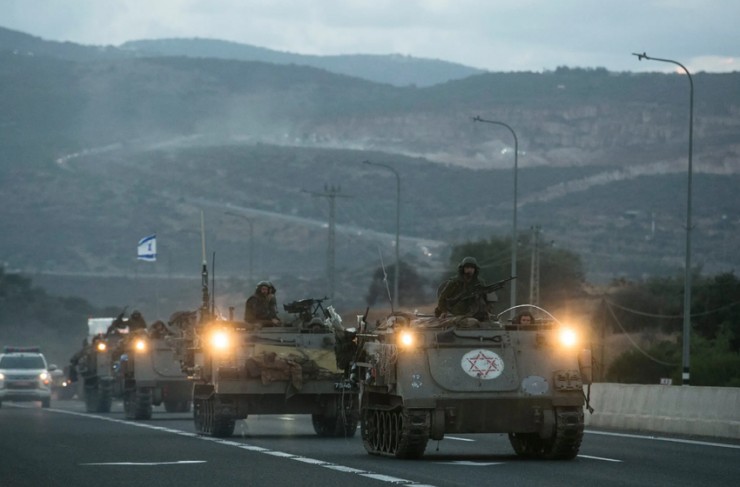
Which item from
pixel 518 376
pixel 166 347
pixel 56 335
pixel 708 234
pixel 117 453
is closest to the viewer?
pixel 518 376

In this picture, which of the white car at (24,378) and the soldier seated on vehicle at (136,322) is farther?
the white car at (24,378)

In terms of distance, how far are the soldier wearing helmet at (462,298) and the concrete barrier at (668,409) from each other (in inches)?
257

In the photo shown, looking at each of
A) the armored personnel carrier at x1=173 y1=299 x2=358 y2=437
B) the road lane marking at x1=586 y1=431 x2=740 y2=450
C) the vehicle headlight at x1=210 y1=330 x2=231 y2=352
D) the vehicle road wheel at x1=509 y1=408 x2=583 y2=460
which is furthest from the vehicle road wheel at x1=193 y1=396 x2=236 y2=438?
the vehicle road wheel at x1=509 y1=408 x2=583 y2=460

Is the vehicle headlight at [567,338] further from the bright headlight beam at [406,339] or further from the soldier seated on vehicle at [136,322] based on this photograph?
the soldier seated on vehicle at [136,322]

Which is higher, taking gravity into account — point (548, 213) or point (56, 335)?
point (548, 213)

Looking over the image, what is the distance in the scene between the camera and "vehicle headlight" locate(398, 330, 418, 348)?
826 inches

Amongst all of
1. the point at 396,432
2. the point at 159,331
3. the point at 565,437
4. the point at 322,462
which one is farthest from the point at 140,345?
the point at 565,437

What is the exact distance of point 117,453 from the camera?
22.7m

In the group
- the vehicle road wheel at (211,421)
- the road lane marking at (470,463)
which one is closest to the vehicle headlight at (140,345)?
the vehicle road wheel at (211,421)

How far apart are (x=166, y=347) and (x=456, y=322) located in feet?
62.9

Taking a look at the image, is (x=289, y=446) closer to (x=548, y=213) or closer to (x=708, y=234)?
(x=708, y=234)

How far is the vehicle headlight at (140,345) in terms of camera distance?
130 ft

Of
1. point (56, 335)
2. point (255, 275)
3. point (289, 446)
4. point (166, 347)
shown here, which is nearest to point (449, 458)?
point (289, 446)

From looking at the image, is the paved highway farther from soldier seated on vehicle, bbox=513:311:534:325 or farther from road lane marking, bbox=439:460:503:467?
soldier seated on vehicle, bbox=513:311:534:325
